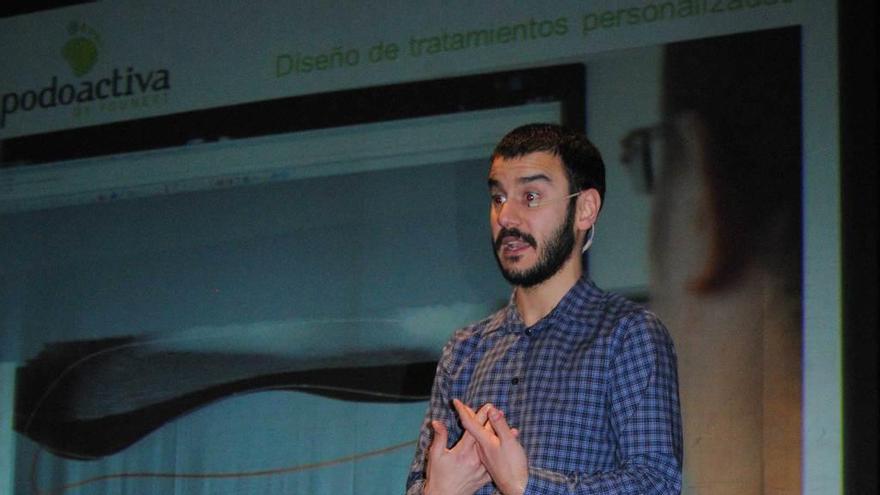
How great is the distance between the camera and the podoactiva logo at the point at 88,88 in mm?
3654

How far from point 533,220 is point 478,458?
0.39m

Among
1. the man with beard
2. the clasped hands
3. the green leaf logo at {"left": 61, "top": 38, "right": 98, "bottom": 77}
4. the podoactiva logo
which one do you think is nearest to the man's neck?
the man with beard

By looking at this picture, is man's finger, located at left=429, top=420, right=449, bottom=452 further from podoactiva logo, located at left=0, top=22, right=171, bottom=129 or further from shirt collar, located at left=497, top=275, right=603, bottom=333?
podoactiva logo, located at left=0, top=22, right=171, bottom=129

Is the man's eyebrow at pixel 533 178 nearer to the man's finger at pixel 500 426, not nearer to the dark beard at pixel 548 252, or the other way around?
the dark beard at pixel 548 252

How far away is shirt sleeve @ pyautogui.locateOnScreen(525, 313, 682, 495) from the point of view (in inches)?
67.5

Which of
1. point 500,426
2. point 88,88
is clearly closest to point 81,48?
point 88,88

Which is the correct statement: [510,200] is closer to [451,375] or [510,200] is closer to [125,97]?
[451,375]

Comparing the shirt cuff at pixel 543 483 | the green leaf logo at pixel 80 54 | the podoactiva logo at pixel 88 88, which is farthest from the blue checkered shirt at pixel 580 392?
the green leaf logo at pixel 80 54

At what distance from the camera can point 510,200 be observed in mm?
1960

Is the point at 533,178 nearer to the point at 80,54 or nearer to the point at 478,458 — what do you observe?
the point at 478,458

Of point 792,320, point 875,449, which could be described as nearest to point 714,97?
point 792,320

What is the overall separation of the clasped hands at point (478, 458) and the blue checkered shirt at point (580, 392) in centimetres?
3

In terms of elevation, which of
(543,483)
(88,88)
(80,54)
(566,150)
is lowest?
(543,483)

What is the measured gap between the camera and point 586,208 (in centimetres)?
199
